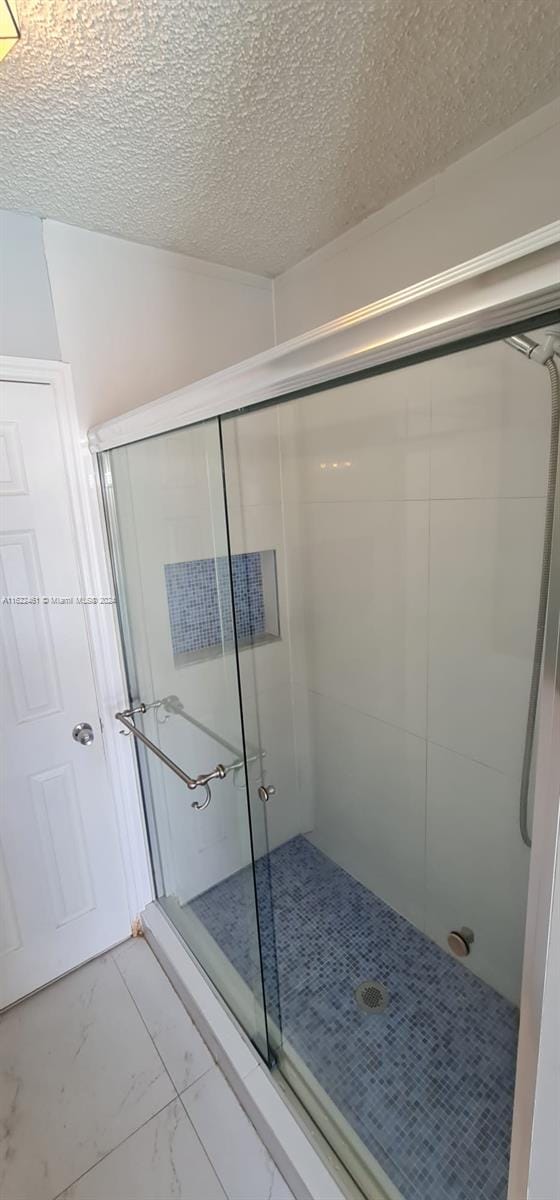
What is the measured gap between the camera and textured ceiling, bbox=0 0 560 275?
0.84 meters

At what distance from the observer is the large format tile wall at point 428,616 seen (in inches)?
50.9

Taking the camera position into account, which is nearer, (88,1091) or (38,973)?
(88,1091)

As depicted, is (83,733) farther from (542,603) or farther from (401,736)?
(542,603)

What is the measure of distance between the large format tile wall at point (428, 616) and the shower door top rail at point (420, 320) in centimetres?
31

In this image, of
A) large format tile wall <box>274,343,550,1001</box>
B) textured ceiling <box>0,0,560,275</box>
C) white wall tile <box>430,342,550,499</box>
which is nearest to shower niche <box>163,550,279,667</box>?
large format tile wall <box>274,343,550,1001</box>


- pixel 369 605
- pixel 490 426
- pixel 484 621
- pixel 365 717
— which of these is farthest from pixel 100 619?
pixel 490 426

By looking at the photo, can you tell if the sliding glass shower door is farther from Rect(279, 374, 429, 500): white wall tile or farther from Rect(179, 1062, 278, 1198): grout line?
Rect(179, 1062, 278, 1198): grout line

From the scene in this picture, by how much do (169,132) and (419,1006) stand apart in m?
2.44

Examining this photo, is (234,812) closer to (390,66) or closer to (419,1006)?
(419,1006)

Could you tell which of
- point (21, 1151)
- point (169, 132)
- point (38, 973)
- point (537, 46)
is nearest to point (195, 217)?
point (169, 132)

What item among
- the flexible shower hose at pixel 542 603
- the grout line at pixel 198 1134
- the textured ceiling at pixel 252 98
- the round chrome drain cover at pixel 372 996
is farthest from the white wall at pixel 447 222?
the grout line at pixel 198 1134

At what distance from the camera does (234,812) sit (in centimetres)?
156

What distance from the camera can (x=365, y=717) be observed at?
187 cm

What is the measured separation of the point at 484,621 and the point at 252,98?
132 cm
